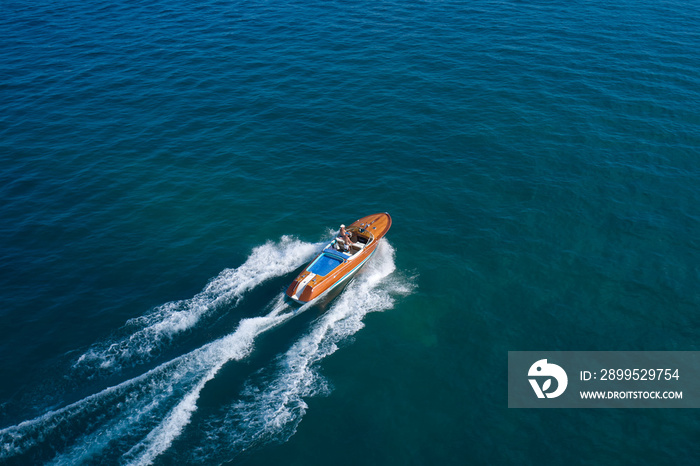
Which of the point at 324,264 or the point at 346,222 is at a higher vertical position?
the point at 346,222

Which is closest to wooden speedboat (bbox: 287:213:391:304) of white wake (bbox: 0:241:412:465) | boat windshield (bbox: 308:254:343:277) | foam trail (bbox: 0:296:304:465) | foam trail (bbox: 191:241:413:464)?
boat windshield (bbox: 308:254:343:277)

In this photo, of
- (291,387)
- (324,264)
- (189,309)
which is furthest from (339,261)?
(189,309)

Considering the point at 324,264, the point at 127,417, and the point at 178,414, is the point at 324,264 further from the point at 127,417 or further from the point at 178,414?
the point at 127,417

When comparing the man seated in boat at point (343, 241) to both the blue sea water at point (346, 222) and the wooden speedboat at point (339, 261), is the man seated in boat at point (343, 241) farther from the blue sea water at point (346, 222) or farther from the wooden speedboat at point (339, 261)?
the blue sea water at point (346, 222)

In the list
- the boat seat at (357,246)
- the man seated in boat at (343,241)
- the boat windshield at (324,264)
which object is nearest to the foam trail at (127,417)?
the boat windshield at (324,264)

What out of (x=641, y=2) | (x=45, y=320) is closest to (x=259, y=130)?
(x=45, y=320)
